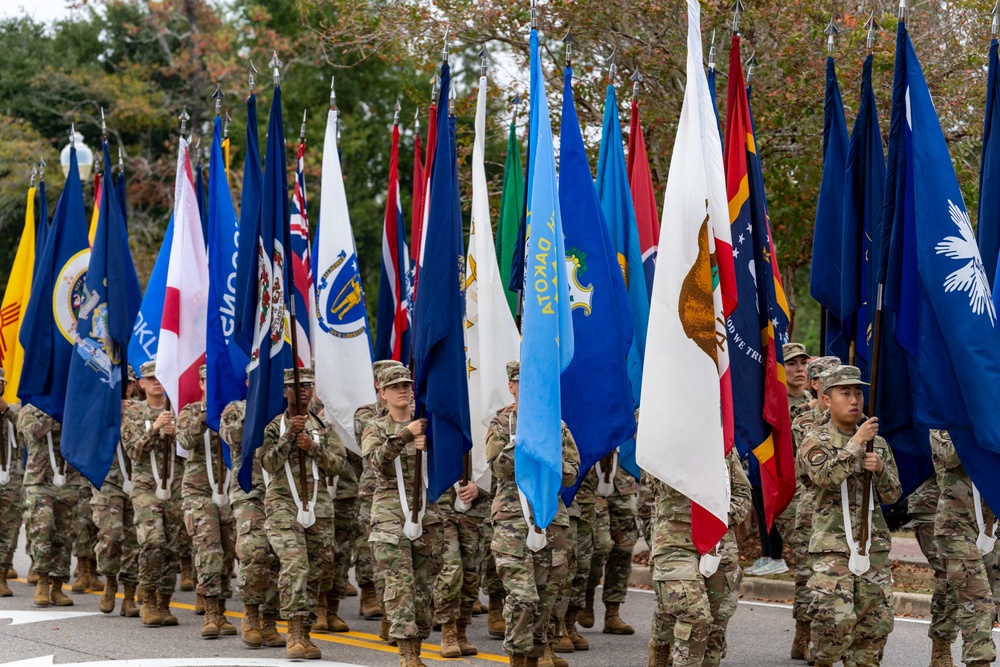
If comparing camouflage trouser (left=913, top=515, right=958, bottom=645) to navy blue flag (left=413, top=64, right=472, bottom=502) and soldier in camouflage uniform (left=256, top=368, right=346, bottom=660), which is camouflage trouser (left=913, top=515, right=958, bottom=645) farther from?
soldier in camouflage uniform (left=256, top=368, right=346, bottom=660)

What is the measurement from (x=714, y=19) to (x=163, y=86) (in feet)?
68.1

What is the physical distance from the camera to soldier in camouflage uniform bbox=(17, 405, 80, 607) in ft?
39.2

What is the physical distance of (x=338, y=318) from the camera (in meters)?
11.7

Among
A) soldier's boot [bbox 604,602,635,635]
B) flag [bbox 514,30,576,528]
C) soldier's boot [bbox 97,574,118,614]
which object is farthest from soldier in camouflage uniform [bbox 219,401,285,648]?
flag [bbox 514,30,576,528]

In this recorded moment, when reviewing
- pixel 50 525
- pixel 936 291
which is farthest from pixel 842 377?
pixel 50 525

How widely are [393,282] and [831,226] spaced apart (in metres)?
4.83

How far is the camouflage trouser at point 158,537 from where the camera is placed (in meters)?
10.9

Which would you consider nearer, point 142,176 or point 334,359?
point 334,359

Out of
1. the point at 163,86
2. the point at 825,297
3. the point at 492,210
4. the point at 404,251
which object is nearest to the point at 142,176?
the point at 163,86

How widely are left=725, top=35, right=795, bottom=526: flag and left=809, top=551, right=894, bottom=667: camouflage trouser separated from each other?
557mm

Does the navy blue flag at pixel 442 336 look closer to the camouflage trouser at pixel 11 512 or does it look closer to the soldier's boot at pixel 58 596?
the soldier's boot at pixel 58 596

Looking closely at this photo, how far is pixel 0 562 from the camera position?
504 inches

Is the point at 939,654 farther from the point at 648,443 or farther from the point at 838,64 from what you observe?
the point at 838,64

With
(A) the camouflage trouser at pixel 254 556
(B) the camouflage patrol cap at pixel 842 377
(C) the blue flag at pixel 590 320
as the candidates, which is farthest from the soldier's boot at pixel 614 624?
(B) the camouflage patrol cap at pixel 842 377
